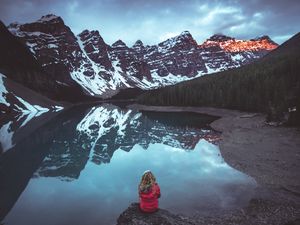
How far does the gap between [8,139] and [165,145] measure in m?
30.7

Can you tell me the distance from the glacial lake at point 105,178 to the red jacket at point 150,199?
3.59 meters

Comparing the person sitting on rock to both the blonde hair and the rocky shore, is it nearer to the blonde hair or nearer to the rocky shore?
the blonde hair

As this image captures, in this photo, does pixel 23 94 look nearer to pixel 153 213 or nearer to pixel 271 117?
pixel 271 117

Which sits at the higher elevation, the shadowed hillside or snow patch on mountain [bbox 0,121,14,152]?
the shadowed hillside

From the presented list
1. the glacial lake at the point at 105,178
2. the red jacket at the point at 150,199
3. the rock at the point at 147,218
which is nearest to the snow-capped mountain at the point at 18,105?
the glacial lake at the point at 105,178

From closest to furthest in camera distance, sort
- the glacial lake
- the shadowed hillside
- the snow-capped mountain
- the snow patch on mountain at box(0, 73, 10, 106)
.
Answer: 1. the glacial lake
2. the shadowed hillside
3. the snow-capped mountain
4. the snow patch on mountain at box(0, 73, 10, 106)

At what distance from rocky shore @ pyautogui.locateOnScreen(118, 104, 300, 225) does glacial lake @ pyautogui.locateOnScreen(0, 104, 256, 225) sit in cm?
120

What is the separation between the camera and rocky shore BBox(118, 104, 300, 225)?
53.1ft

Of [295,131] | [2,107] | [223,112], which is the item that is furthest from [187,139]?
[2,107]

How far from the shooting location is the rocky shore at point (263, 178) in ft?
53.1

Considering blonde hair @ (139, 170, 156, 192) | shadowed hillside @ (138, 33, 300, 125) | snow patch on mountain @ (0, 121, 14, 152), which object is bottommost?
blonde hair @ (139, 170, 156, 192)

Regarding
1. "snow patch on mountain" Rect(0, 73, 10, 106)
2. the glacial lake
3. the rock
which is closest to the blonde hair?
the rock

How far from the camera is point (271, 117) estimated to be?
59625 millimetres

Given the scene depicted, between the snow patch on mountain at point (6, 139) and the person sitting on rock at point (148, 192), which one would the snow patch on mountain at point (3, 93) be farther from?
the person sitting on rock at point (148, 192)
